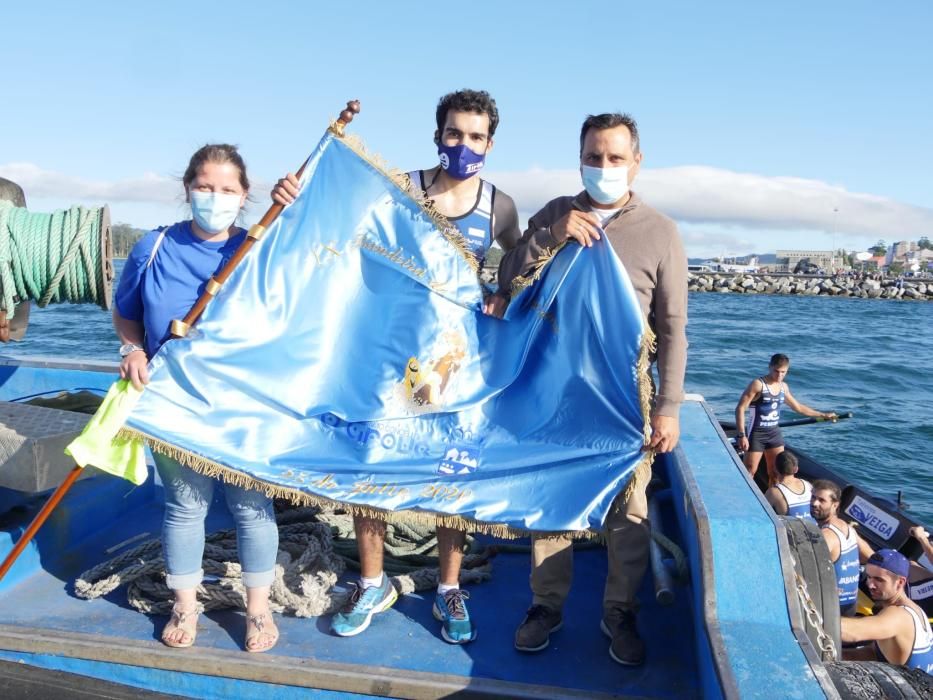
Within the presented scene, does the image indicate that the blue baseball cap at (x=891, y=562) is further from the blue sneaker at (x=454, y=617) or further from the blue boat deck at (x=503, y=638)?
the blue sneaker at (x=454, y=617)

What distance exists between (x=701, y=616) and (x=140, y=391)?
2.21 m

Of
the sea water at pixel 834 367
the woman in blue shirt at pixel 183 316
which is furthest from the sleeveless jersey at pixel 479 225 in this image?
the sea water at pixel 834 367

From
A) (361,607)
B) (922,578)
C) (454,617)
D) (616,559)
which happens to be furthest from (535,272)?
(922,578)

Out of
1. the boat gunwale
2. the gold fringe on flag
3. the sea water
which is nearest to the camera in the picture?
the boat gunwale

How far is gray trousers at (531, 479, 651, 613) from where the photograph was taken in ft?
11.0

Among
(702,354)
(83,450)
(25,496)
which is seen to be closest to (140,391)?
(83,450)

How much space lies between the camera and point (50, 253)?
3.80 metres

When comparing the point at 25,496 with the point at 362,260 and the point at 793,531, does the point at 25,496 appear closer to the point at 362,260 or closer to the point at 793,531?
the point at 362,260

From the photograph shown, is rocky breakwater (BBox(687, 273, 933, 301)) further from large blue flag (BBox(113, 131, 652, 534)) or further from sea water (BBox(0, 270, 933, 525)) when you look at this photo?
large blue flag (BBox(113, 131, 652, 534))

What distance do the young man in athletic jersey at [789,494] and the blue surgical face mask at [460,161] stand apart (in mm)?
4056

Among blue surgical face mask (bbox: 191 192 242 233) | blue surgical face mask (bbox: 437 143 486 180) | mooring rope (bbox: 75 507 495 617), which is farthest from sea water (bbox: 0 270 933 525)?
blue surgical face mask (bbox: 437 143 486 180)

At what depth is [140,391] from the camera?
3.18m

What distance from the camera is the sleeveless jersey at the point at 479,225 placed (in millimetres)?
3750

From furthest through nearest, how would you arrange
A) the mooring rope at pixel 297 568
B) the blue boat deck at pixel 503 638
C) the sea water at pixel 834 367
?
the sea water at pixel 834 367, the mooring rope at pixel 297 568, the blue boat deck at pixel 503 638
